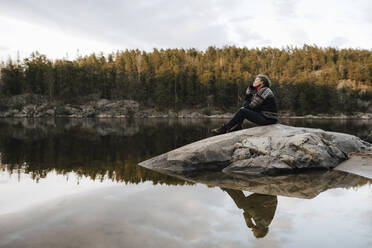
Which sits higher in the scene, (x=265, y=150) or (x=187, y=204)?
(x=265, y=150)

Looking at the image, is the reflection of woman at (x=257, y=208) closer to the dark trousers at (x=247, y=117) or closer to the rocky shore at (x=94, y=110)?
the dark trousers at (x=247, y=117)

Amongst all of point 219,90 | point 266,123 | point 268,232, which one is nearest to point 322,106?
point 219,90

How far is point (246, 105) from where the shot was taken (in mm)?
8602

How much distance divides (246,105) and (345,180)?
3.55m

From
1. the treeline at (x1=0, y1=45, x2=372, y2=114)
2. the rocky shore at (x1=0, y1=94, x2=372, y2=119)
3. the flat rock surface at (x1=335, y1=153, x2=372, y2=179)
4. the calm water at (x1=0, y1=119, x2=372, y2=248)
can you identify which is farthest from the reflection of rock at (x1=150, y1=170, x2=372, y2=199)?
the treeline at (x1=0, y1=45, x2=372, y2=114)

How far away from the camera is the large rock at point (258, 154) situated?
7.46 meters

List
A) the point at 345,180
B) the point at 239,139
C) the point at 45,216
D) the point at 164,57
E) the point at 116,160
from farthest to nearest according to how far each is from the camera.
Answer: the point at 164,57
the point at 116,160
the point at 239,139
the point at 345,180
the point at 45,216

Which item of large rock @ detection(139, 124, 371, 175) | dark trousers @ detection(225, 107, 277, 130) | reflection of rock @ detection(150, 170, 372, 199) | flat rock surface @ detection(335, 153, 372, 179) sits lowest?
reflection of rock @ detection(150, 170, 372, 199)

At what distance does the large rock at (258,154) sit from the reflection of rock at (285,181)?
407mm

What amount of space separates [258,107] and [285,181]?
9.55ft

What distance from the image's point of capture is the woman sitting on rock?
8.32 m

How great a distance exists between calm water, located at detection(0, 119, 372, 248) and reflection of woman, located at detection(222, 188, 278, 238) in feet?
0.05

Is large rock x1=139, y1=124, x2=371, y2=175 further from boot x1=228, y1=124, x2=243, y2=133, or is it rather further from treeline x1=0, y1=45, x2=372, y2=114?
treeline x1=0, y1=45, x2=372, y2=114

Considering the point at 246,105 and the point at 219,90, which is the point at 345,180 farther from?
the point at 219,90
